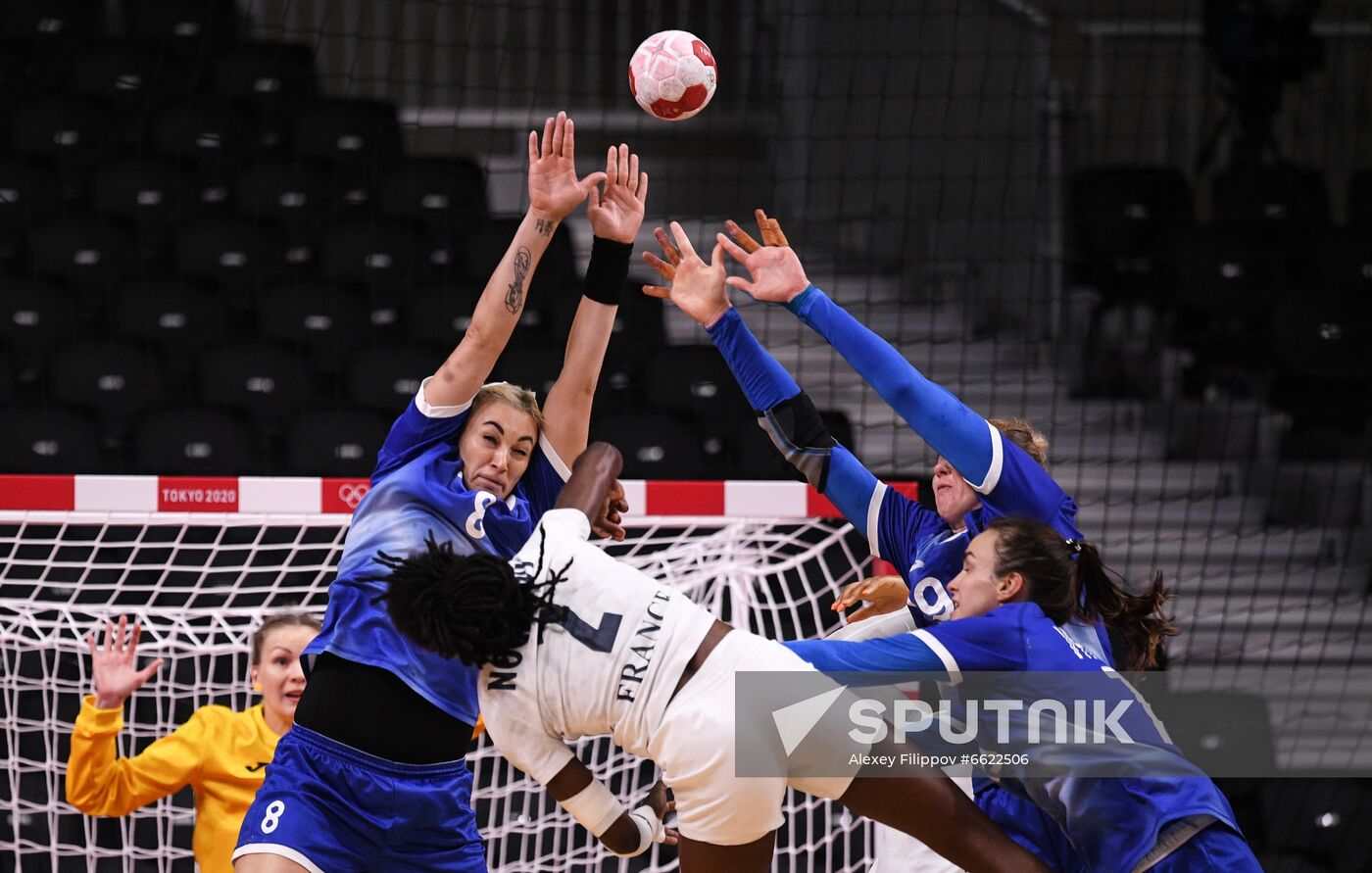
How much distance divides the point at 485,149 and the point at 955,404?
20.8 feet

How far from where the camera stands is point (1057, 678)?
3422mm

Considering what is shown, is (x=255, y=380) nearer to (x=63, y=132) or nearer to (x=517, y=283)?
(x=63, y=132)

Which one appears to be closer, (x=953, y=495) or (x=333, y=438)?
(x=953, y=495)

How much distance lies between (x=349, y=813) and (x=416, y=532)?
66cm

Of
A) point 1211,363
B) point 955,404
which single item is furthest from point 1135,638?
point 1211,363

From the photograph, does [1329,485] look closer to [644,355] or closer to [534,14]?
[644,355]

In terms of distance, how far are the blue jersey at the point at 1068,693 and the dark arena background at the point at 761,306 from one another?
199 cm

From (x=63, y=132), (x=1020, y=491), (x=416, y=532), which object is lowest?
(x=416, y=532)

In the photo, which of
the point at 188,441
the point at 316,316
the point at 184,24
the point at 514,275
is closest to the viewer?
the point at 514,275

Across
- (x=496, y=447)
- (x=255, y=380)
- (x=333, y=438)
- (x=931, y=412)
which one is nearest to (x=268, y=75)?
(x=255, y=380)

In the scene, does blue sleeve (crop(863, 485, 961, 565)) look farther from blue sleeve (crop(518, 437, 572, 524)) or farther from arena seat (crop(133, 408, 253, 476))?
arena seat (crop(133, 408, 253, 476))

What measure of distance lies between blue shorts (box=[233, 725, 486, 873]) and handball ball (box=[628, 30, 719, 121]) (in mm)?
1821

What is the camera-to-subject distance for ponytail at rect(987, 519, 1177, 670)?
139 inches

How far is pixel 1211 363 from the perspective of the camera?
816 cm
